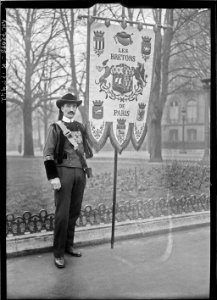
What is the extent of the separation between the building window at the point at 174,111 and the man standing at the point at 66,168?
0.95 metres

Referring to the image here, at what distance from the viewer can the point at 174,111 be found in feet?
12.5

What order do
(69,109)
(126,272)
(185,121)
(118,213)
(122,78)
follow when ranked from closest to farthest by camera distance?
(126,272)
(69,109)
(122,78)
(185,121)
(118,213)

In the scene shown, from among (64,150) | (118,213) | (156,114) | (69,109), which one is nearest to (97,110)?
(69,109)

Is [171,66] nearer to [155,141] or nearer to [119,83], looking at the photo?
[119,83]

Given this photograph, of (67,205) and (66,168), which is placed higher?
(66,168)

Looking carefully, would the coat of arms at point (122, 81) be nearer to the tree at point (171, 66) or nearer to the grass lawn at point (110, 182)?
the tree at point (171, 66)

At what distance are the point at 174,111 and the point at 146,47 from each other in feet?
2.45

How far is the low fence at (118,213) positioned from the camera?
3.50 metres

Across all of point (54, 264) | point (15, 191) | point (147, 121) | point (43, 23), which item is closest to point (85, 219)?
point (54, 264)

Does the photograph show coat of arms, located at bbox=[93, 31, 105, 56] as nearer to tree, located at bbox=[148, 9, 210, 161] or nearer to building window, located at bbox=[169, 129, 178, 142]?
tree, located at bbox=[148, 9, 210, 161]

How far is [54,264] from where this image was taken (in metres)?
3.47

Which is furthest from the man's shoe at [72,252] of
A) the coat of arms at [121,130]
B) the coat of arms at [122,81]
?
the coat of arms at [122,81]

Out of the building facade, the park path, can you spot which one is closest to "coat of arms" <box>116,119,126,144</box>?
the building facade

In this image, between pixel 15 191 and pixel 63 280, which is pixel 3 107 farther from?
pixel 63 280
